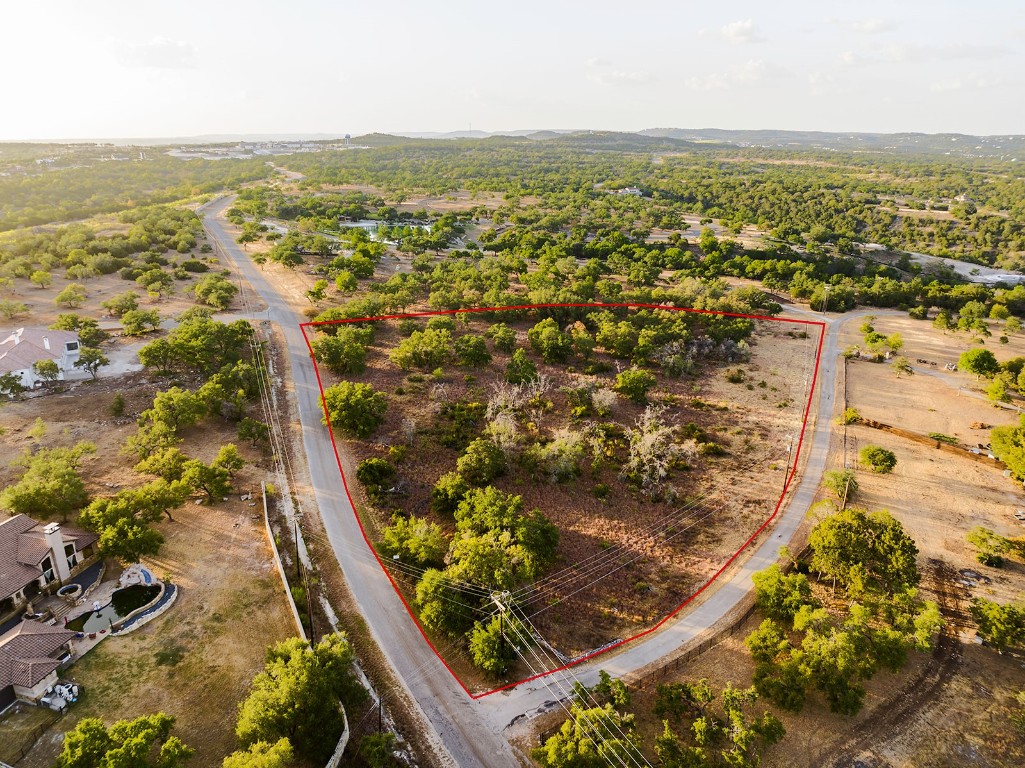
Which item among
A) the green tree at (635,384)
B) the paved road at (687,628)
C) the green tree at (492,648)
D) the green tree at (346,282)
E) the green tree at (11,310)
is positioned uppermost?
the green tree at (346,282)

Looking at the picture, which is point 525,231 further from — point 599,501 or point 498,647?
point 498,647

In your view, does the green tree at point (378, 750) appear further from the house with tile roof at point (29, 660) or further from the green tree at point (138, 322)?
the green tree at point (138, 322)

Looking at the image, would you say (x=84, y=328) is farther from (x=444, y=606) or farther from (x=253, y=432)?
(x=444, y=606)

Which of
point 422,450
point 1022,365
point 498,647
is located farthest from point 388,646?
point 1022,365

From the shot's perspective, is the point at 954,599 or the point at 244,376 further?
the point at 244,376

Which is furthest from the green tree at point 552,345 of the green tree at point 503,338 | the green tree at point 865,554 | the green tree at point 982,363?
the green tree at point 982,363

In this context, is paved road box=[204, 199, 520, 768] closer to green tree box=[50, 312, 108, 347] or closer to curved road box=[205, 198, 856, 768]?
curved road box=[205, 198, 856, 768]
